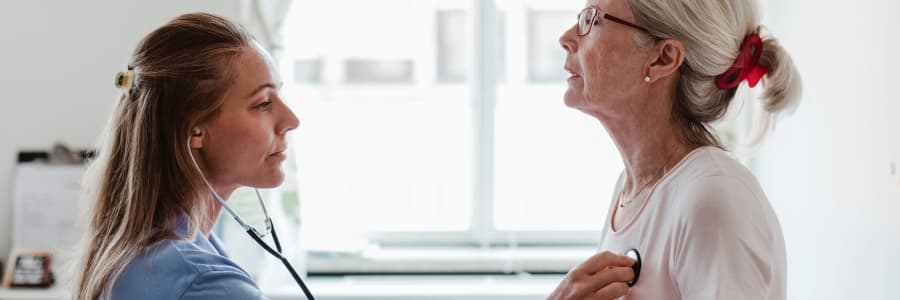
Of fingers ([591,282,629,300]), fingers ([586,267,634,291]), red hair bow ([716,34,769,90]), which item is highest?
red hair bow ([716,34,769,90])

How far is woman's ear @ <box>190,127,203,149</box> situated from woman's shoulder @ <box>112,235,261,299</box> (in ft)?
0.52

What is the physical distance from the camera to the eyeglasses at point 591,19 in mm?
1441

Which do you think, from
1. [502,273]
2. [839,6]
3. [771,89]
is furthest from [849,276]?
[502,273]

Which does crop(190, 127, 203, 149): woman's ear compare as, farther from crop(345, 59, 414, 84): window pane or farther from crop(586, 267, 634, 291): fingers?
crop(345, 59, 414, 84): window pane

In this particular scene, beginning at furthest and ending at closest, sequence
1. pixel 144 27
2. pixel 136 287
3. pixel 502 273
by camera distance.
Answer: pixel 502 273 → pixel 144 27 → pixel 136 287

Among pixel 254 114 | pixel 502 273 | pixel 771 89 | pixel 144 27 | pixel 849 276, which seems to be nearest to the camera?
pixel 254 114

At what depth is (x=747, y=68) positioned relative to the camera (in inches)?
Answer: 55.4

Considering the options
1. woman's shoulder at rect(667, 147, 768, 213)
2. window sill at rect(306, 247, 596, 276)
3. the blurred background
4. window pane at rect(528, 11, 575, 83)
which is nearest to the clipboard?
the blurred background

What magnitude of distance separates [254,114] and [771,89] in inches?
31.0

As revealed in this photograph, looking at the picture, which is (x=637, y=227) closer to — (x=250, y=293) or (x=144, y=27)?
(x=250, y=293)

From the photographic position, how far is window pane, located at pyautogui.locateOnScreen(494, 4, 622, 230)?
3.29 metres

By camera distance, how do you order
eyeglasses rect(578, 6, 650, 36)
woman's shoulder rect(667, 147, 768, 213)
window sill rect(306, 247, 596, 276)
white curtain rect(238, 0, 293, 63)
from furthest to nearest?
window sill rect(306, 247, 596, 276), white curtain rect(238, 0, 293, 63), eyeglasses rect(578, 6, 650, 36), woman's shoulder rect(667, 147, 768, 213)

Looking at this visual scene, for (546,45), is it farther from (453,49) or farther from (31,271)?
(31,271)

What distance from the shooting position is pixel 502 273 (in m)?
3.23
